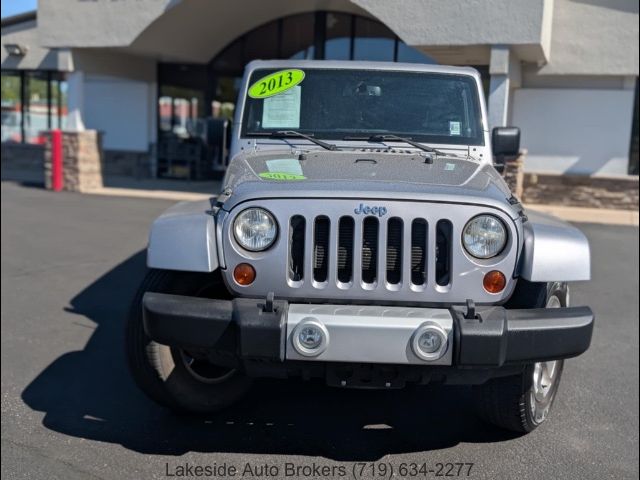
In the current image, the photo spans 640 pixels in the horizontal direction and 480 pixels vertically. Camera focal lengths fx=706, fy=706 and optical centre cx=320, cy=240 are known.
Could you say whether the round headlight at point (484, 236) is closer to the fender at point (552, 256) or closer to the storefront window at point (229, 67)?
the fender at point (552, 256)

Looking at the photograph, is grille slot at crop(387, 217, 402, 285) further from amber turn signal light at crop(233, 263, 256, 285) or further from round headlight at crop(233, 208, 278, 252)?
amber turn signal light at crop(233, 263, 256, 285)

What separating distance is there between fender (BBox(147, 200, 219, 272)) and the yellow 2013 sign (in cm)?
151

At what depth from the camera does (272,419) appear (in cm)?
400

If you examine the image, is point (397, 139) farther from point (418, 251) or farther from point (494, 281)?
point (494, 281)

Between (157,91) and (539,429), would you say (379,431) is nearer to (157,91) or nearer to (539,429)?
(539,429)

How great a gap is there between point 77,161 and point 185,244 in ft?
39.0

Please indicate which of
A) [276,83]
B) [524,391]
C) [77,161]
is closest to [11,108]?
[77,161]

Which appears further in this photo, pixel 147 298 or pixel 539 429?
pixel 539 429

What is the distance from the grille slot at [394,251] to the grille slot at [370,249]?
68mm

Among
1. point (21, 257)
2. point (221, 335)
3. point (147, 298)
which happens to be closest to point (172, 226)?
point (147, 298)

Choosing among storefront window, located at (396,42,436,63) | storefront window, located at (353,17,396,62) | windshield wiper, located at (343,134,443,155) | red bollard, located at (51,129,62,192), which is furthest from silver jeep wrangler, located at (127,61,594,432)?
storefront window, located at (353,17,396,62)

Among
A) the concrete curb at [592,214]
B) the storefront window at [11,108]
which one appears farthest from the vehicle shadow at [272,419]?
the storefront window at [11,108]

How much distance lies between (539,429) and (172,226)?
7.69 feet

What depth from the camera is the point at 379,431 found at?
390 cm
